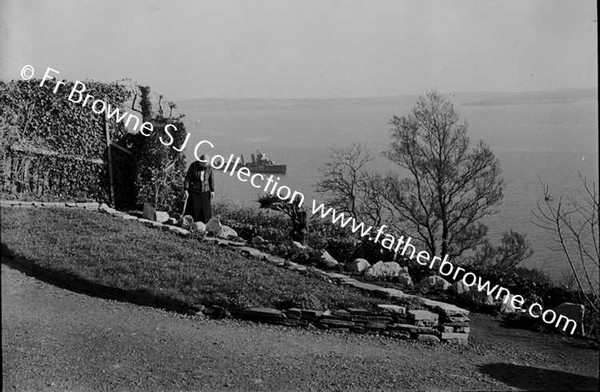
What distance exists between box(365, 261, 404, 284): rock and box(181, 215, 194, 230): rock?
211 cm

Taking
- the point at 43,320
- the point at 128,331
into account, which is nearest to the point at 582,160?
the point at 128,331

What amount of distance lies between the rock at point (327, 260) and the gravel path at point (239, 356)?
1889 millimetres

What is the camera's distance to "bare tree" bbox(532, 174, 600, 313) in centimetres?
614

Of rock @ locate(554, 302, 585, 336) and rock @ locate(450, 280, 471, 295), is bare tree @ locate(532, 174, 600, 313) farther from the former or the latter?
rock @ locate(450, 280, 471, 295)

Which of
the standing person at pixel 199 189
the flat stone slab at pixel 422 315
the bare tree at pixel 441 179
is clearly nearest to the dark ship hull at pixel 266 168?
the standing person at pixel 199 189

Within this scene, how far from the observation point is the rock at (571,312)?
6.18 metres

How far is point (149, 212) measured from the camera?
26.2ft

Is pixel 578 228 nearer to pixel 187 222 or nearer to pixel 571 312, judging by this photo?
pixel 571 312

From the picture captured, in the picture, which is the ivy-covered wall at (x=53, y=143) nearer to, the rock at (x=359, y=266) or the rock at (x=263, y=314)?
the rock at (x=263, y=314)

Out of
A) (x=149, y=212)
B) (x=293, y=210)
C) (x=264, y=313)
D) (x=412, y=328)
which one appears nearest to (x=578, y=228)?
(x=412, y=328)

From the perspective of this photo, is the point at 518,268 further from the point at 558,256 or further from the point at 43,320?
the point at 43,320

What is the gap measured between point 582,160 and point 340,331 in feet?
8.05

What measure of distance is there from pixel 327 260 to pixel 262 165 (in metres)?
1.39

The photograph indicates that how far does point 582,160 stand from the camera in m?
5.69
